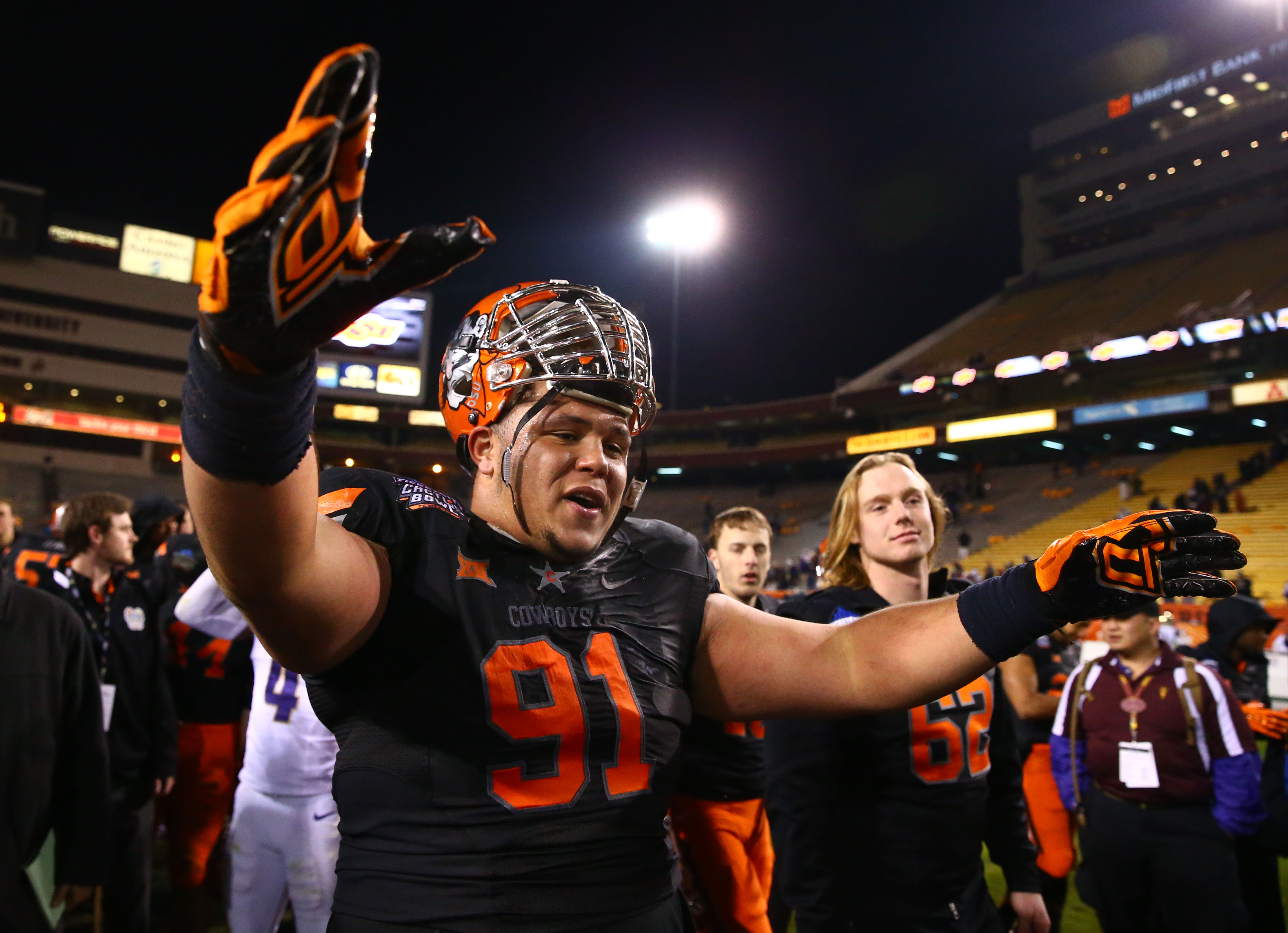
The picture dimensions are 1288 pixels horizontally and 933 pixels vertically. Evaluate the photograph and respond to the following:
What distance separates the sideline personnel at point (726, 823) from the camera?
377cm

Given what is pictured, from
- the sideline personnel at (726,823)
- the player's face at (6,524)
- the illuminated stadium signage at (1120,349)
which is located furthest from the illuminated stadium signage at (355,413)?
the sideline personnel at (726,823)

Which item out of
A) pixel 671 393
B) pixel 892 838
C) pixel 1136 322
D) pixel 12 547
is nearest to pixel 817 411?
pixel 671 393

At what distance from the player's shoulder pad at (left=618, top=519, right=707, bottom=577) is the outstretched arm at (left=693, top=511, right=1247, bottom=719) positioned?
0.32 ft

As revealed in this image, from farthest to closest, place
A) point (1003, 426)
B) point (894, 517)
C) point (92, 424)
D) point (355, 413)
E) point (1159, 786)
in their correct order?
point (355, 413) < point (92, 424) < point (1003, 426) < point (1159, 786) < point (894, 517)

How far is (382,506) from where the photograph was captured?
1.48 metres

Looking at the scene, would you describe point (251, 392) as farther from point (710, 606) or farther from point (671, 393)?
point (671, 393)

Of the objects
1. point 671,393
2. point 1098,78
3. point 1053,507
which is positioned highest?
point 1098,78

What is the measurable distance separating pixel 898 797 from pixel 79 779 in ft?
9.31

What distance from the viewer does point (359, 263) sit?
98cm

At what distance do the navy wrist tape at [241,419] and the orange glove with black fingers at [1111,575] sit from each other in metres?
1.28

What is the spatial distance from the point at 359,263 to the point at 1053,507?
29.5 meters

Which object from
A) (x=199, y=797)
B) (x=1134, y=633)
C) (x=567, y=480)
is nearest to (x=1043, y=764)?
(x=1134, y=633)

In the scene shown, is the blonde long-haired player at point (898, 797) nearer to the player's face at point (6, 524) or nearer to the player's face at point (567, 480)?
the player's face at point (567, 480)

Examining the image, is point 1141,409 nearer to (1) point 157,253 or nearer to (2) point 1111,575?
(2) point 1111,575
